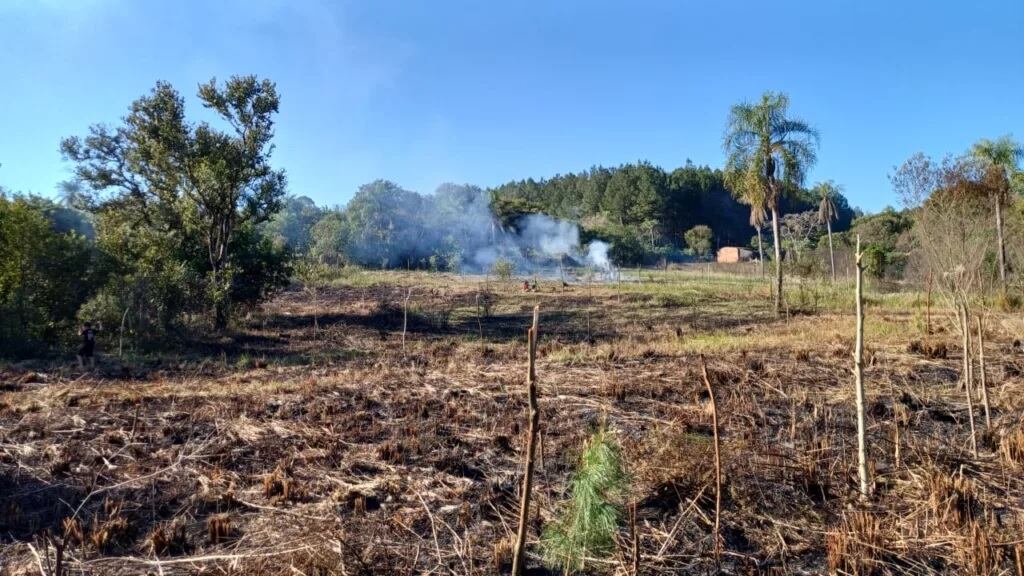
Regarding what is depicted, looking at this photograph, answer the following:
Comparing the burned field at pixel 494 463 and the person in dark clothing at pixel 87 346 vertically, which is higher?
the person in dark clothing at pixel 87 346

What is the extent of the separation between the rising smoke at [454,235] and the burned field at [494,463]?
30839 millimetres

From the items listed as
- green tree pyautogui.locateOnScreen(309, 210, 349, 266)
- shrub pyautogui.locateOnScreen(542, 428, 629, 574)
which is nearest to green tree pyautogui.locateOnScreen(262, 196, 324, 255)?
green tree pyautogui.locateOnScreen(309, 210, 349, 266)

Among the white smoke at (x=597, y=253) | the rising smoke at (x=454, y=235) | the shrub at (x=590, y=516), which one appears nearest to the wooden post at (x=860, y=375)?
the shrub at (x=590, y=516)

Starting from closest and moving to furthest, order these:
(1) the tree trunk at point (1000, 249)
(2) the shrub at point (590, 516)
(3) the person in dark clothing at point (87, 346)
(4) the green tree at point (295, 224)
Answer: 1. (2) the shrub at point (590, 516)
2. (3) the person in dark clothing at point (87, 346)
3. (1) the tree trunk at point (1000, 249)
4. (4) the green tree at point (295, 224)

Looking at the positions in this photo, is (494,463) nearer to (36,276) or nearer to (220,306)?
(36,276)

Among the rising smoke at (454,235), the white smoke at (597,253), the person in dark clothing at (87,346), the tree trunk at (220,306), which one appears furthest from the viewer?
the white smoke at (597,253)

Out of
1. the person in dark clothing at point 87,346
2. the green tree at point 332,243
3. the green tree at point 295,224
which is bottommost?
the person in dark clothing at point 87,346

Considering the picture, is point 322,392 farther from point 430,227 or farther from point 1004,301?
point 430,227

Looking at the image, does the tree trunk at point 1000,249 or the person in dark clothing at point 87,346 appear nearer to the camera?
the person in dark clothing at point 87,346

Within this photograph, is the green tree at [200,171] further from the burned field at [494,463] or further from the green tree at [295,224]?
the green tree at [295,224]

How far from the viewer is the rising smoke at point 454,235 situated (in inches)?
1729

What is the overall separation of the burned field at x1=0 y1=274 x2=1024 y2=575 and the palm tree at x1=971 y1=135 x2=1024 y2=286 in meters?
8.84

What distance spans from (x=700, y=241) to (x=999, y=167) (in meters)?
35.1

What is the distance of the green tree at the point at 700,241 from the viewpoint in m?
54.6
